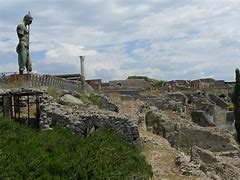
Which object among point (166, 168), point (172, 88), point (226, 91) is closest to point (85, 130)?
point (166, 168)

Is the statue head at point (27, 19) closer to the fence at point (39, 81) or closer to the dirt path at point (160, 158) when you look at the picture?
the fence at point (39, 81)

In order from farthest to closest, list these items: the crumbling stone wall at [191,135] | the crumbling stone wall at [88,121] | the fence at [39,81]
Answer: the crumbling stone wall at [191,135], the fence at [39,81], the crumbling stone wall at [88,121]

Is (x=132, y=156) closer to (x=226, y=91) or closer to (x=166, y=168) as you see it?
(x=166, y=168)

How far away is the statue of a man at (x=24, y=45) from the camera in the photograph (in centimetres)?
1911

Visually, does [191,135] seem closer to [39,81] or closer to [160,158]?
[39,81]

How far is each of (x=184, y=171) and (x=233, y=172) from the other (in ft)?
15.8

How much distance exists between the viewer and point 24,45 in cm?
1908

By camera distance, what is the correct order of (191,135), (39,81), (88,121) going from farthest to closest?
(191,135), (39,81), (88,121)

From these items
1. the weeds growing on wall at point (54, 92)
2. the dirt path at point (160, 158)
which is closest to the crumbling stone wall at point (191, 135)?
the dirt path at point (160, 158)

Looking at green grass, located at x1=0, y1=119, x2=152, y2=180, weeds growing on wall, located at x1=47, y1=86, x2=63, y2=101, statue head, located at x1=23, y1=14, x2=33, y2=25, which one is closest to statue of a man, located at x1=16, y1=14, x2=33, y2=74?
statue head, located at x1=23, y1=14, x2=33, y2=25

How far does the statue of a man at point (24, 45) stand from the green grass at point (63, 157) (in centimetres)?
575

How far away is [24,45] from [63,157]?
927 cm

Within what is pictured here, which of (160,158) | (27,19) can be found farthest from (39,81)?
(160,158)

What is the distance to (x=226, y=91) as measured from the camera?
64938 millimetres
